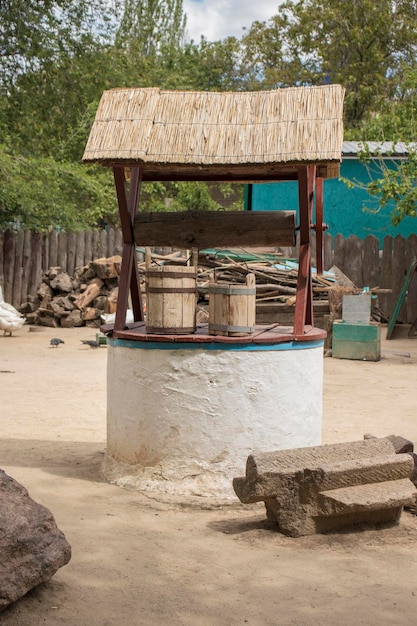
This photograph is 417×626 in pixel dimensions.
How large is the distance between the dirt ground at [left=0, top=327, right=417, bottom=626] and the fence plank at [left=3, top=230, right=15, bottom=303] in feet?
37.9

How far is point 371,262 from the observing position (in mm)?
17625

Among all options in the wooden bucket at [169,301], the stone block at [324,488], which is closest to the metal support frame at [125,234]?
the wooden bucket at [169,301]

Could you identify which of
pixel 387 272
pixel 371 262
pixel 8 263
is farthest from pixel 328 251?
pixel 8 263

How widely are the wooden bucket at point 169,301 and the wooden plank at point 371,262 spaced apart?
39.7ft

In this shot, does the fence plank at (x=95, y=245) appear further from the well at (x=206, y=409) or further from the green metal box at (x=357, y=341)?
the well at (x=206, y=409)

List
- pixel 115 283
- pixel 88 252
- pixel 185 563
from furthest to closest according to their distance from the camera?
pixel 88 252 < pixel 115 283 < pixel 185 563

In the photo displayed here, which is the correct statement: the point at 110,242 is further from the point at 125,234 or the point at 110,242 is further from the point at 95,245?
the point at 125,234

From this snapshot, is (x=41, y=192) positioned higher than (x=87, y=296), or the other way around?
(x=41, y=192)

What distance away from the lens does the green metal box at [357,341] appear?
13.0 metres

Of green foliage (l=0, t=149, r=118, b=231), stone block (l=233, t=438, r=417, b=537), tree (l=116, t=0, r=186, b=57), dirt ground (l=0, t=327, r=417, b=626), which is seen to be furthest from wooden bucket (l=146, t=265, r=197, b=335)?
tree (l=116, t=0, r=186, b=57)

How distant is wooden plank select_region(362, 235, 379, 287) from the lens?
57.6 ft

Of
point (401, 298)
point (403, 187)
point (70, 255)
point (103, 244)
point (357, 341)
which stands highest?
point (403, 187)

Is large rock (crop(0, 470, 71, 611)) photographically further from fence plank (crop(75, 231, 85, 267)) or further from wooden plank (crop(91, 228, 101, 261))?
wooden plank (crop(91, 228, 101, 261))

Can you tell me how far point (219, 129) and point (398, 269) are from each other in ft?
38.3
